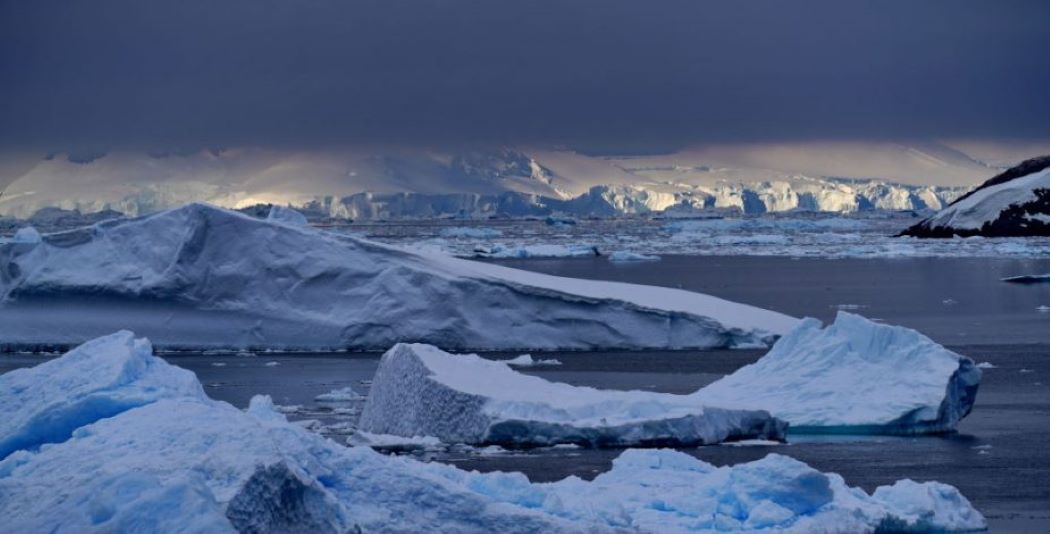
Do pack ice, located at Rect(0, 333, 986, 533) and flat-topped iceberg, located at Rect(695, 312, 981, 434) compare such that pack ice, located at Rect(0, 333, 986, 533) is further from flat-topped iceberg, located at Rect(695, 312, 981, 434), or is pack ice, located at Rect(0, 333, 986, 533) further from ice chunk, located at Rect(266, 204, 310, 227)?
ice chunk, located at Rect(266, 204, 310, 227)

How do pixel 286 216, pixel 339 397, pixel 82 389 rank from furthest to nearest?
1. pixel 286 216
2. pixel 339 397
3. pixel 82 389

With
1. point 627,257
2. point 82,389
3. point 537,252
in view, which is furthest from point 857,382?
point 537,252

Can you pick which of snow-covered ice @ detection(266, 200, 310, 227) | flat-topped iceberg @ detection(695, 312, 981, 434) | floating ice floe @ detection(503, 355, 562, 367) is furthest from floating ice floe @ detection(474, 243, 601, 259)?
Result: flat-topped iceberg @ detection(695, 312, 981, 434)

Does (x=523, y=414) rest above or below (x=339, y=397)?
above

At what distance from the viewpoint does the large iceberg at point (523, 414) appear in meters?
10.0

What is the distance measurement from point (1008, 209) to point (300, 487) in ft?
159

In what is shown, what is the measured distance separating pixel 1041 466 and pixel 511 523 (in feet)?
14.5

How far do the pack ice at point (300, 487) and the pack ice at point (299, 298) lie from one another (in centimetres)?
751

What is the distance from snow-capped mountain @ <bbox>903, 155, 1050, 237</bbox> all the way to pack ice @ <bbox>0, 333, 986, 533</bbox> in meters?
45.2

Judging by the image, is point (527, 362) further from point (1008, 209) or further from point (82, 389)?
point (1008, 209)

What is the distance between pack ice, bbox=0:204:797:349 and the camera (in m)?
15.9

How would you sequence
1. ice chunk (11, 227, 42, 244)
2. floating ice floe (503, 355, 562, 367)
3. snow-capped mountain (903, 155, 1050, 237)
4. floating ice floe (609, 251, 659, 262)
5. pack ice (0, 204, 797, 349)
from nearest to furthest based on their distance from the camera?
floating ice floe (503, 355, 562, 367) < pack ice (0, 204, 797, 349) < ice chunk (11, 227, 42, 244) < floating ice floe (609, 251, 659, 262) < snow-capped mountain (903, 155, 1050, 237)

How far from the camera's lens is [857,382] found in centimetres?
1106

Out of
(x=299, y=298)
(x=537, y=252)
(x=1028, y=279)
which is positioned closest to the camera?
(x=299, y=298)
